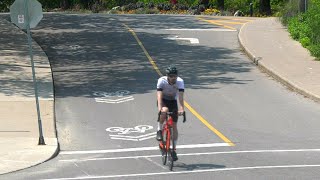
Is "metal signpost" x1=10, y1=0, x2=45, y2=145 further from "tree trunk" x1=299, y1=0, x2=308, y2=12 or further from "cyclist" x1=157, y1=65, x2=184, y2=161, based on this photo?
"tree trunk" x1=299, y1=0, x2=308, y2=12

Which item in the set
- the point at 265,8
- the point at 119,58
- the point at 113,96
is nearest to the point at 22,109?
the point at 113,96

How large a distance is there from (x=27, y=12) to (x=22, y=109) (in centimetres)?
527

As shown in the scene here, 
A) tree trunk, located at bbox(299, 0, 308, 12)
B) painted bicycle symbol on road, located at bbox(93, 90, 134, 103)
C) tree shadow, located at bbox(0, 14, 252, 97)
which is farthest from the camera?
tree trunk, located at bbox(299, 0, 308, 12)

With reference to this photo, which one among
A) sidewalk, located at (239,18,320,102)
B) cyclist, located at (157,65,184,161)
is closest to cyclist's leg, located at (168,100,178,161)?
cyclist, located at (157,65,184,161)

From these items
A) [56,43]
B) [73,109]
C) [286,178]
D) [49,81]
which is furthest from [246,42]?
[286,178]

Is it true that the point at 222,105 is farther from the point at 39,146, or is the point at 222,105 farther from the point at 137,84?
the point at 39,146

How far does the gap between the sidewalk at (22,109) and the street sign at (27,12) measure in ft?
9.09

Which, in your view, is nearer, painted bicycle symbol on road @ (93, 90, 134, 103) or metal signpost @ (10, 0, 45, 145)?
metal signpost @ (10, 0, 45, 145)

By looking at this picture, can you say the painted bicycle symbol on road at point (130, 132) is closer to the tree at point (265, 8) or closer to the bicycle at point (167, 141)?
the bicycle at point (167, 141)

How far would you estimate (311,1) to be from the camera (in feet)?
123

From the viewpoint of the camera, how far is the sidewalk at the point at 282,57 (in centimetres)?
2456

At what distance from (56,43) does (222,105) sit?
15193 millimetres

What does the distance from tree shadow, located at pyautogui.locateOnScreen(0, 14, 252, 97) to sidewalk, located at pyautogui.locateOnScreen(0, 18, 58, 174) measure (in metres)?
0.47

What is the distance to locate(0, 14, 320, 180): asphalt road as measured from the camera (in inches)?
568
